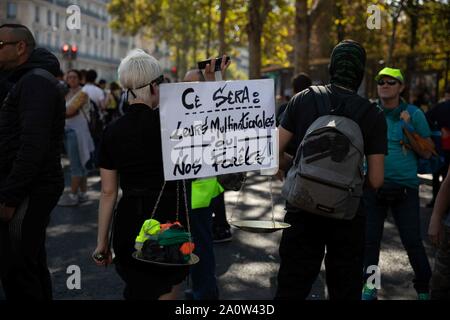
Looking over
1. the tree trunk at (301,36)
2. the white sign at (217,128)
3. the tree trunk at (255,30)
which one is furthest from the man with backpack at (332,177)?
the tree trunk at (255,30)

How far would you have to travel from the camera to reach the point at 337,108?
10.9 ft

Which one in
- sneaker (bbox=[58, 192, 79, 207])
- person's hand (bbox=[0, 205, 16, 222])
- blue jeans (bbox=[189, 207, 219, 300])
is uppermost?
person's hand (bbox=[0, 205, 16, 222])

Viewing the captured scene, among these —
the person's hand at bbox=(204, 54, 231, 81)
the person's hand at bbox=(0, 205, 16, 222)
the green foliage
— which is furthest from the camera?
the green foliage

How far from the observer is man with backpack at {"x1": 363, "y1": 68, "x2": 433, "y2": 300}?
4.91 meters

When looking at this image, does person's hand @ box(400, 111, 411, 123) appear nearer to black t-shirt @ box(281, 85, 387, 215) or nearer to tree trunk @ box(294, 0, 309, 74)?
black t-shirt @ box(281, 85, 387, 215)

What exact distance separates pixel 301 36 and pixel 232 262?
1196cm

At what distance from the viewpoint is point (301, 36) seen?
17266 millimetres

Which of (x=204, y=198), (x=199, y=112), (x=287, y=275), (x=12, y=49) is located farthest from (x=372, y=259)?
(x=12, y=49)

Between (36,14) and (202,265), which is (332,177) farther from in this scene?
(36,14)

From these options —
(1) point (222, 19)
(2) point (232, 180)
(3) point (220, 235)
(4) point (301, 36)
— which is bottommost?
(3) point (220, 235)

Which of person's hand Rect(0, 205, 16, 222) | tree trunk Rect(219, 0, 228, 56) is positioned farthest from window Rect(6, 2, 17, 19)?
person's hand Rect(0, 205, 16, 222)

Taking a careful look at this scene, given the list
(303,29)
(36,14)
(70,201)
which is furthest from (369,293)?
(36,14)

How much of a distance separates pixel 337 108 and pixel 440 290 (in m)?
1.00

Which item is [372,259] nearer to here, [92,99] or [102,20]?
[92,99]
